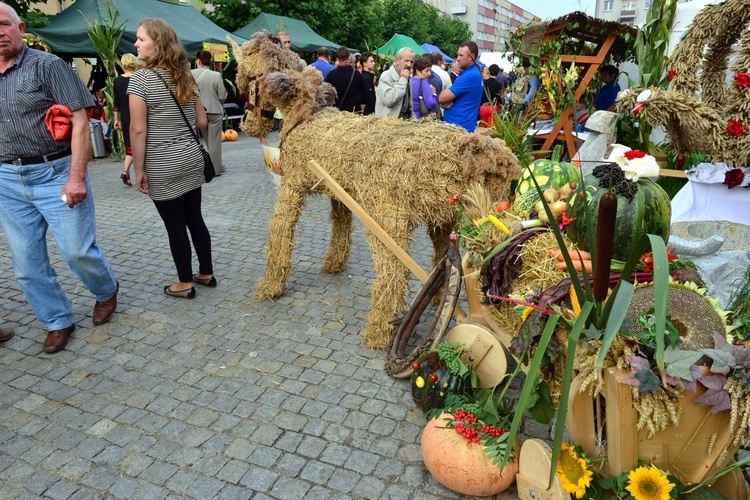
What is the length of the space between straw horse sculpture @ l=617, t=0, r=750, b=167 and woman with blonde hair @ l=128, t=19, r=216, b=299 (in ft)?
10.7

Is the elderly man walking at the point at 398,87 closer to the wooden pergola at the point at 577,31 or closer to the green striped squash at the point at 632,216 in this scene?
the wooden pergola at the point at 577,31

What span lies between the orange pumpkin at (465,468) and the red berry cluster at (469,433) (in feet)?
0.06

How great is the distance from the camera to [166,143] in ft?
13.1

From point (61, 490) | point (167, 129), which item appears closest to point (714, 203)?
point (167, 129)

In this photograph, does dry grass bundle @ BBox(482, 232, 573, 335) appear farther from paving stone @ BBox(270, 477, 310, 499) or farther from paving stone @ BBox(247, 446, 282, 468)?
paving stone @ BBox(247, 446, 282, 468)

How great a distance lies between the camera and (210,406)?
3.09m

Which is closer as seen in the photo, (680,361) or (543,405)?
(680,361)

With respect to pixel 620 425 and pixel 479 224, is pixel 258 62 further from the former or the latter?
pixel 620 425

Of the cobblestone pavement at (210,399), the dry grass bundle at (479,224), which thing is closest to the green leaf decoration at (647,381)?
the dry grass bundle at (479,224)

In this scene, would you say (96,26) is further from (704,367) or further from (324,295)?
(704,367)

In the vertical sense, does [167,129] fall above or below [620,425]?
above

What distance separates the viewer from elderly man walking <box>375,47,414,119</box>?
6746mm

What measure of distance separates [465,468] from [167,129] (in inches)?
128

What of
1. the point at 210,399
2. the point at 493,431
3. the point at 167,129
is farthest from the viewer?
the point at 167,129
